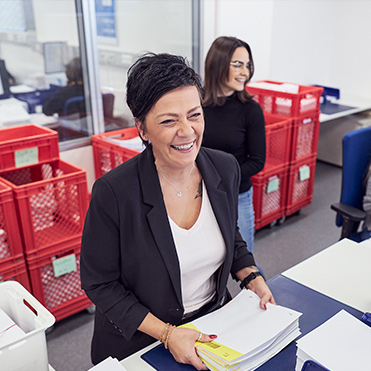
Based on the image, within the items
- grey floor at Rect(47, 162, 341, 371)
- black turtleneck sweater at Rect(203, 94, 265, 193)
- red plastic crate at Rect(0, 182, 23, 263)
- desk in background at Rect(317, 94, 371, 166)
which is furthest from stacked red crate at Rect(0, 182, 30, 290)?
desk in background at Rect(317, 94, 371, 166)

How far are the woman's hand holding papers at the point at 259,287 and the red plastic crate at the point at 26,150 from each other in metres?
1.42

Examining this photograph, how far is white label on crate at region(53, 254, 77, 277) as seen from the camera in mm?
2270

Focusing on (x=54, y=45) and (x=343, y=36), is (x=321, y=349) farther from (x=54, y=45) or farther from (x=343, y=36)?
(x=343, y=36)

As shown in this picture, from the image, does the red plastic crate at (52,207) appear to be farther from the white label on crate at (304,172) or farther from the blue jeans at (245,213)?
the white label on crate at (304,172)

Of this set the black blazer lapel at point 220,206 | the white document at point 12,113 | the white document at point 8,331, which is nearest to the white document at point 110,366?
the white document at point 8,331

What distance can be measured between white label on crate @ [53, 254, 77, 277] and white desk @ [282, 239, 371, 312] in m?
1.22

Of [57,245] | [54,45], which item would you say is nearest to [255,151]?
[57,245]

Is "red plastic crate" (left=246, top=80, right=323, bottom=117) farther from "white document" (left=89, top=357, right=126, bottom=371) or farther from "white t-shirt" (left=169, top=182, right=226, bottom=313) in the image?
"white document" (left=89, top=357, right=126, bottom=371)

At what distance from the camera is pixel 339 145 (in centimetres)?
477

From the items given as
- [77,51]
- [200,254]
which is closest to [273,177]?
[77,51]

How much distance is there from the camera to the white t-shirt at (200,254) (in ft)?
4.09

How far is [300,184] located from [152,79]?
9.12ft

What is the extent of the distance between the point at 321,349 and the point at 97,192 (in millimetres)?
689

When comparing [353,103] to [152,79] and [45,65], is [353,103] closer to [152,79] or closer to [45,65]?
[45,65]
